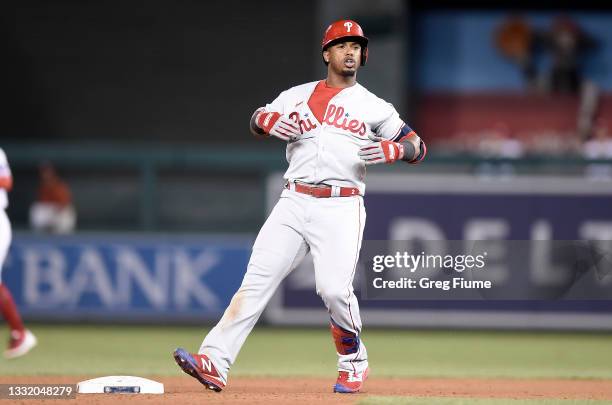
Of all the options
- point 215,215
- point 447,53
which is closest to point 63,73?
point 215,215

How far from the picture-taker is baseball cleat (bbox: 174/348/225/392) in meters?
5.87

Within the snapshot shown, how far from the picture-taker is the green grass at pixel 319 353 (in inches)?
323

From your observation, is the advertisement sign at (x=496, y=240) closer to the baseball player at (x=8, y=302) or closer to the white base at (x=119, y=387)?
the baseball player at (x=8, y=302)

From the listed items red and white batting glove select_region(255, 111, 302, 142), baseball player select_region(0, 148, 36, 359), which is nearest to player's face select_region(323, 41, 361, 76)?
red and white batting glove select_region(255, 111, 302, 142)

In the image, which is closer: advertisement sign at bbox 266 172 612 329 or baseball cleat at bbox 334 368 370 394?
baseball cleat at bbox 334 368 370 394

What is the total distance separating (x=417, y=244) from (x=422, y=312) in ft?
1.99

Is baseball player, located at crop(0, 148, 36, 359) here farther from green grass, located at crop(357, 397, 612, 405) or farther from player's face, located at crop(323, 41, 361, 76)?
green grass, located at crop(357, 397, 612, 405)

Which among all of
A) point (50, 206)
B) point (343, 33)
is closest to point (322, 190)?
point (343, 33)

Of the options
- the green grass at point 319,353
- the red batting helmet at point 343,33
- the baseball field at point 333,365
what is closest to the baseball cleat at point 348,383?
the baseball field at point 333,365

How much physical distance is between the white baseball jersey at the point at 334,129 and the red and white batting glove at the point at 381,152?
0.46 feet

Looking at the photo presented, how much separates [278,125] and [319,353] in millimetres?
3651

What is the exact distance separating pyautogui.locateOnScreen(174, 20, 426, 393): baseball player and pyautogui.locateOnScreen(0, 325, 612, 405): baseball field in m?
0.41

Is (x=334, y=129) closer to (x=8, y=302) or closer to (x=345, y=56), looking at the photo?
(x=345, y=56)

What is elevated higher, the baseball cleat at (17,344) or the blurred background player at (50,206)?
the blurred background player at (50,206)
